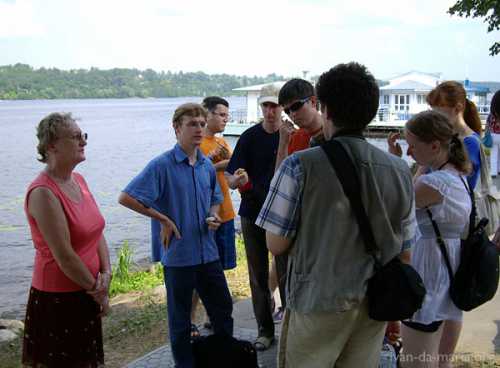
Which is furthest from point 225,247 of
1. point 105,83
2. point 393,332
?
point 105,83

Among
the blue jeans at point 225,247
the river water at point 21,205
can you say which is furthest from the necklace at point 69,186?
the blue jeans at point 225,247

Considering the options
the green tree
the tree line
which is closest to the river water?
the green tree

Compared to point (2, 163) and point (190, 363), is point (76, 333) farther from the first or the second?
point (2, 163)

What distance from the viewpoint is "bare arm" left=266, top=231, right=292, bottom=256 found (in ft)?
8.02

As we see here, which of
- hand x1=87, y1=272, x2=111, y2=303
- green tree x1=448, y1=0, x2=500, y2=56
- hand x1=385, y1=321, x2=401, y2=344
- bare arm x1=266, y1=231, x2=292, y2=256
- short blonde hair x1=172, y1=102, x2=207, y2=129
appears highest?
green tree x1=448, y1=0, x2=500, y2=56

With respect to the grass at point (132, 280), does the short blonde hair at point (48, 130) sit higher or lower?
higher

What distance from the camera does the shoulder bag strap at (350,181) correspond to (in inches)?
93.0

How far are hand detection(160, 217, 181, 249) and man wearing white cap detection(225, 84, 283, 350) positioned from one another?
0.85 meters

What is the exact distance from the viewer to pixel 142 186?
158 inches

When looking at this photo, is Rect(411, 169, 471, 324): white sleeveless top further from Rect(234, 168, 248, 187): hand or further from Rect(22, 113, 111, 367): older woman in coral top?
Rect(22, 113, 111, 367): older woman in coral top

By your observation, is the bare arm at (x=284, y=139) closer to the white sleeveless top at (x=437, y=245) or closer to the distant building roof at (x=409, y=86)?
the white sleeveless top at (x=437, y=245)

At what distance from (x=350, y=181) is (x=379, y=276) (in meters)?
0.42

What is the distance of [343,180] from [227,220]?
266 centimetres

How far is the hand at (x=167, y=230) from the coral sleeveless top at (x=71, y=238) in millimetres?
Answer: 582
